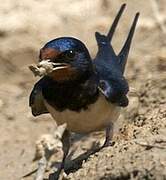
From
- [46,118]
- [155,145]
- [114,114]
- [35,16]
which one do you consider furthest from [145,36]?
[155,145]

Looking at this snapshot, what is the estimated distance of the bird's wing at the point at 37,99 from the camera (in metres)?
4.05

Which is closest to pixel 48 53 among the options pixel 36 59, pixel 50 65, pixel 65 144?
pixel 50 65

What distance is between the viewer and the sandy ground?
4336mm

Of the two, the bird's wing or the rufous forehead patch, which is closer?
the rufous forehead patch

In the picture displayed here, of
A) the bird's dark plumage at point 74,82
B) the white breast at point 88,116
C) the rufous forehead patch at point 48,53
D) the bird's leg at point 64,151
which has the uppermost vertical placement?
the rufous forehead patch at point 48,53

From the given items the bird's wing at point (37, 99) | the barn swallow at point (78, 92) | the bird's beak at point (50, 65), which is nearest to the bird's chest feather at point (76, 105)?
the barn swallow at point (78, 92)

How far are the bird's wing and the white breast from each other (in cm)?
14

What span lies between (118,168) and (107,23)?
2.93 m

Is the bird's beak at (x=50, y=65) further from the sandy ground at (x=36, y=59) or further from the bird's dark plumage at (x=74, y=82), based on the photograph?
the sandy ground at (x=36, y=59)

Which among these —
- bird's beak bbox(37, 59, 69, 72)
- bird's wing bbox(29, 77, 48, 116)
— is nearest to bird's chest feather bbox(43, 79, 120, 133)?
bird's wing bbox(29, 77, 48, 116)

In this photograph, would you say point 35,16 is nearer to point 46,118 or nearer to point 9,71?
point 9,71

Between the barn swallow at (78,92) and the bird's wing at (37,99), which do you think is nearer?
the barn swallow at (78,92)

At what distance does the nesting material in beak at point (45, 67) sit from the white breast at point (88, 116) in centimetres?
36

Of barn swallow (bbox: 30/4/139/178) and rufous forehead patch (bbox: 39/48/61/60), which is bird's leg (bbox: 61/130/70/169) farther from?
rufous forehead patch (bbox: 39/48/61/60)
